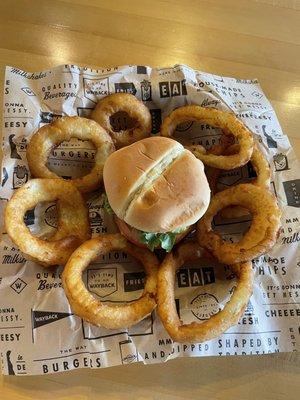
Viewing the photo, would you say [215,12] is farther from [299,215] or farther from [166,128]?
[299,215]

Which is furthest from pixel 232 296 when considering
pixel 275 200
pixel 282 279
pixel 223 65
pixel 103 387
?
pixel 223 65

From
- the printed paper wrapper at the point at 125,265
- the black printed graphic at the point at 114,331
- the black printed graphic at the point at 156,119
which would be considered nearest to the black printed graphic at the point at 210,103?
the printed paper wrapper at the point at 125,265

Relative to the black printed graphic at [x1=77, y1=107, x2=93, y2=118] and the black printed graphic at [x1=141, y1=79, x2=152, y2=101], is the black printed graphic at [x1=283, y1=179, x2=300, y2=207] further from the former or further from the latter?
the black printed graphic at [x1=77, y1=107, x2=93, y2=118]

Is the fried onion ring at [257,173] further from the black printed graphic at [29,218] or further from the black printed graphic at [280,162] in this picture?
the black printed graphic at [29,218]

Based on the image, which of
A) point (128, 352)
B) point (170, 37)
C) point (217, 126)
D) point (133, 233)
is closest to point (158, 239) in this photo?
point (133, 233)

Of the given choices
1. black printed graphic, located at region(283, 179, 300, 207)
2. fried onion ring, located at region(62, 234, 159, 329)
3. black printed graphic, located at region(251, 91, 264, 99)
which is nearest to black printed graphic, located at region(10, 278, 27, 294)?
fried onion ring, located at region(62, 234, 159, 329)

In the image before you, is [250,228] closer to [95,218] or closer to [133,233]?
[133,233]
